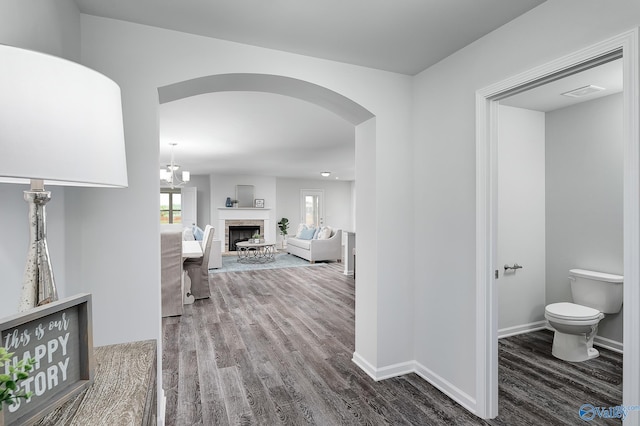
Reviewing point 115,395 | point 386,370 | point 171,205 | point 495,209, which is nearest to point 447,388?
point 386,370

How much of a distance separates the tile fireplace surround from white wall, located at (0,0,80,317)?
9.04 meters

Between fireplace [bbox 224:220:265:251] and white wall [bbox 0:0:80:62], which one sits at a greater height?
white wall [bbox 0:0:80:62]

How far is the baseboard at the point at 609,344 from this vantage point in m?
3.17

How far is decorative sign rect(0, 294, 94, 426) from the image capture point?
74cm

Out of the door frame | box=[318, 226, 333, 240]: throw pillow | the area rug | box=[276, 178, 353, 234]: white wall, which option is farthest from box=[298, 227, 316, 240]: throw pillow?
the door frame

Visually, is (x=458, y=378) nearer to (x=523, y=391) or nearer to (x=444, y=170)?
(x=523, y=391)

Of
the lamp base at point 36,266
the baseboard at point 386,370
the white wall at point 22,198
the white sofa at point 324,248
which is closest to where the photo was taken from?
the lamp base at point 36,266

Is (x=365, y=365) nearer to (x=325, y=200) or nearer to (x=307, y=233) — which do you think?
(x=307, y=233)

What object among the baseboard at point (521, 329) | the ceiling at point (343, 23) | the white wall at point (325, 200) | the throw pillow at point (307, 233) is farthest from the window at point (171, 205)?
the baseboard at point (521, 329)

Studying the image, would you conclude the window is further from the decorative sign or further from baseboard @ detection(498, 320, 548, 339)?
the decorative sign

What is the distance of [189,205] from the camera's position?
10547 millimetres

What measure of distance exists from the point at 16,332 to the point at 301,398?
2059 mm

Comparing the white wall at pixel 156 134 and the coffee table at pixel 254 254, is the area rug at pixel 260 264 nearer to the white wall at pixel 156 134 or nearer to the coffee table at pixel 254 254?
the coffee table at pixel 254 254

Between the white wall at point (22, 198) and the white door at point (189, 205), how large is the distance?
9.15 metres
